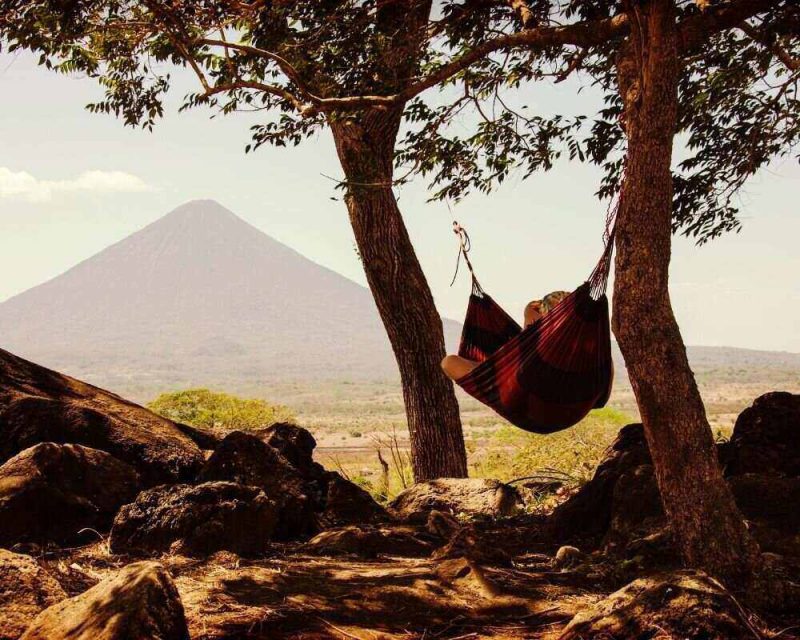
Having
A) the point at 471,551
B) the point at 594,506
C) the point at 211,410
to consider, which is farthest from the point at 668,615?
the point at 211,410

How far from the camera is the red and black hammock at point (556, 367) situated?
12.6 ft

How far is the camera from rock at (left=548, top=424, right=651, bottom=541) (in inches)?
175

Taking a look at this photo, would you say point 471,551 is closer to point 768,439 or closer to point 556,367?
point 556,367

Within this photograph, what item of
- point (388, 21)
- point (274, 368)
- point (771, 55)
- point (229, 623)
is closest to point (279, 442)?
point (229, 623)

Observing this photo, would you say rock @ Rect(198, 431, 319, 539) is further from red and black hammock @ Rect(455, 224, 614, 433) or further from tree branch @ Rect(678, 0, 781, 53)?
Answer: tree branch @ Rect(678, 0, 781, 53)

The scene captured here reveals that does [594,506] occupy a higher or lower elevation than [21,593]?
lower

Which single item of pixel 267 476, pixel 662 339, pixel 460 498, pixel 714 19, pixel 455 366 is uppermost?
pixel 714 19

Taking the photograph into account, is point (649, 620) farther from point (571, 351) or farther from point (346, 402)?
point (346, 402)

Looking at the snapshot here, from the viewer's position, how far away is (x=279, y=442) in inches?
196

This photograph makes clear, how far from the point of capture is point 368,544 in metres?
3.81

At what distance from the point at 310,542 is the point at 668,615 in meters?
1.88

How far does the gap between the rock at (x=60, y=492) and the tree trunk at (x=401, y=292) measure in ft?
7.23

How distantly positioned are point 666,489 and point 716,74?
→ 3.89m

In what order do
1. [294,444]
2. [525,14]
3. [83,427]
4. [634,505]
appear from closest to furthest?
[525,14]
[634,505]
[83,427]
[294,444]
